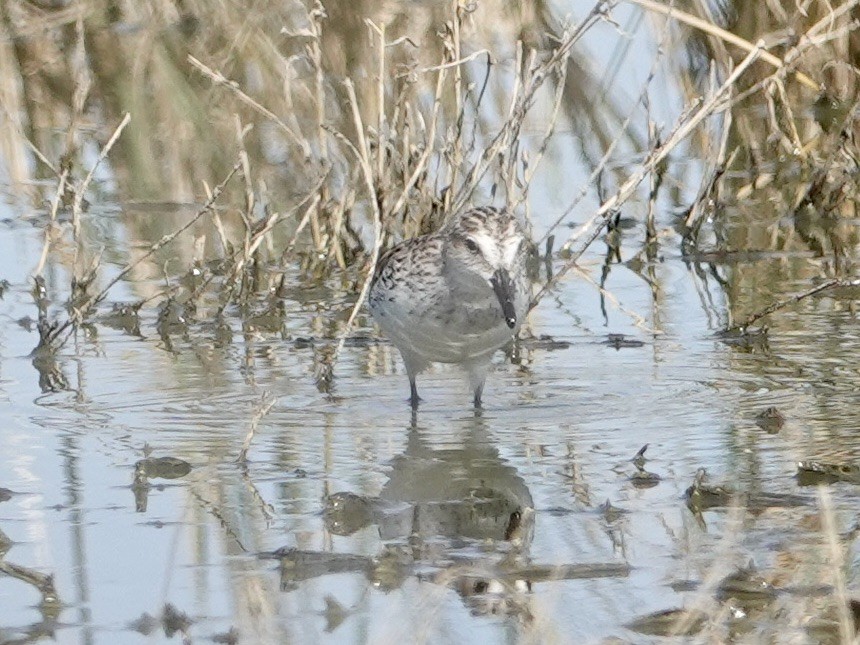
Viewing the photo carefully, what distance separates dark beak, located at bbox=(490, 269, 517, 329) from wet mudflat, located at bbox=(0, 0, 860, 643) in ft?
1.30

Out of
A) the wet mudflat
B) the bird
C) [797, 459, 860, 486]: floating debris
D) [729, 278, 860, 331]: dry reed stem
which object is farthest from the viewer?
[729, 278, 860, 331]: dry reed stem

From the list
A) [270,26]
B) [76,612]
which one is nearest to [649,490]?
[76,612]

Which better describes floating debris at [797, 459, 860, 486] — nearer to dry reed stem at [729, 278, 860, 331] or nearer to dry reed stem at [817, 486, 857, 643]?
dry reed stem at [817, 486, 857, 643]

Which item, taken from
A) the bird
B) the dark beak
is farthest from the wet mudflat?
the dark beak

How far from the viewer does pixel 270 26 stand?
13.2 meters

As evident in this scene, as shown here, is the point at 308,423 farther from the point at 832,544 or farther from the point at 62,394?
the point at 832,544

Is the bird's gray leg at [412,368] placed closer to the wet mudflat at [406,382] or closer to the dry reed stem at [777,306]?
the wet mudflat at [406,382]

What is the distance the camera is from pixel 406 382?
295 inches

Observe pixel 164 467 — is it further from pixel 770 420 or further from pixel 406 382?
pixel 770 420

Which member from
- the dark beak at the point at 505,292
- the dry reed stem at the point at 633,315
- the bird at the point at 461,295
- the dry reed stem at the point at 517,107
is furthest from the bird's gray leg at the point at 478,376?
the dry reed stem at the point at 517,107

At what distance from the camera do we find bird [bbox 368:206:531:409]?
661 cm

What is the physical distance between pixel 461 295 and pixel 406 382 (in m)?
0.77

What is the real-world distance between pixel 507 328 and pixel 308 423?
0.77m

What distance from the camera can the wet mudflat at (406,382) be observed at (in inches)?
188
